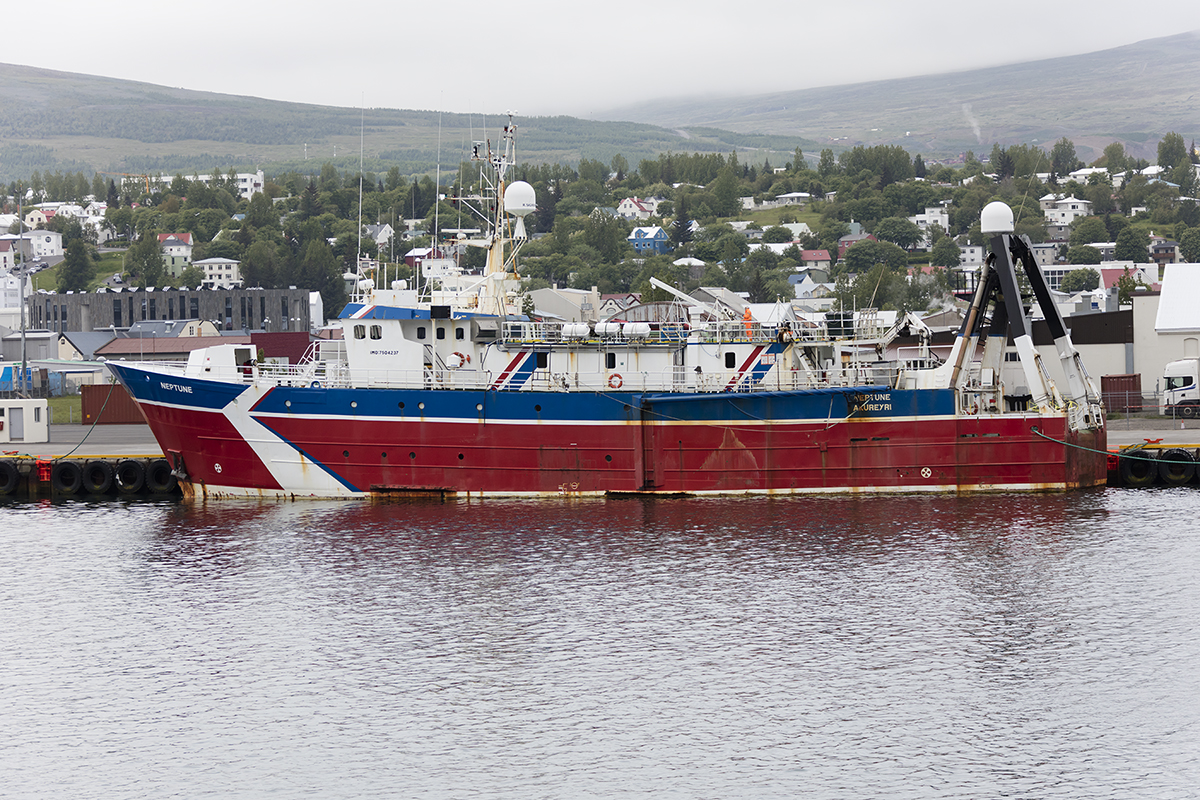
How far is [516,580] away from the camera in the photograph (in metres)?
27.8

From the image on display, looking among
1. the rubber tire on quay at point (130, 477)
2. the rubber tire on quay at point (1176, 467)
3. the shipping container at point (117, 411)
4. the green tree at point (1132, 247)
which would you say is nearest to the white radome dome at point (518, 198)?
the rubber tire on quay at point (130, 477)

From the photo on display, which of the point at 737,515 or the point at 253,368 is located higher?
the point at 253,368

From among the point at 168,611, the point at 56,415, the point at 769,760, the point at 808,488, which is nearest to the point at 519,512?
the point at 808,488

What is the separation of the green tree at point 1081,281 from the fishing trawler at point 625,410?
112 meters

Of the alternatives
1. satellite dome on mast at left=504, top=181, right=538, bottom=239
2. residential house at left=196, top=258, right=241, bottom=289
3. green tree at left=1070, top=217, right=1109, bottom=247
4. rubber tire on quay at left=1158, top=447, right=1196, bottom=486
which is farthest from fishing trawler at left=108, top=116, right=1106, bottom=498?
green tree at left=1070, top=217, right=1109, bottom=247

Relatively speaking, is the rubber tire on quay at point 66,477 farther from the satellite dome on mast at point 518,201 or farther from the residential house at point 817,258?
the residential house at point 817,258

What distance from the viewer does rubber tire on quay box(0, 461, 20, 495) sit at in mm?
41156

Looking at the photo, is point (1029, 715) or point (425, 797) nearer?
point (425, 797)

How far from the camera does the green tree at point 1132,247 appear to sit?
172125 millimetres

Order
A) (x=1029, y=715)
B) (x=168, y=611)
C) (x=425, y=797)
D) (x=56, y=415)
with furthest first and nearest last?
1. (x=56, y=415)
2. (x=168, y=611)
3. (x=1029, y=715)
4. (x=425, y=797)

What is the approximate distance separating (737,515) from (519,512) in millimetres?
5954

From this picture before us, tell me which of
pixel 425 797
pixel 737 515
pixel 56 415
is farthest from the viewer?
pixel 56 415

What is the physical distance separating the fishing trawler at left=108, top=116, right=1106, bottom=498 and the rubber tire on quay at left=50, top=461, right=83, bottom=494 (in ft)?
14.5

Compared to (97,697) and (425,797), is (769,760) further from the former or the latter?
(97,697)
